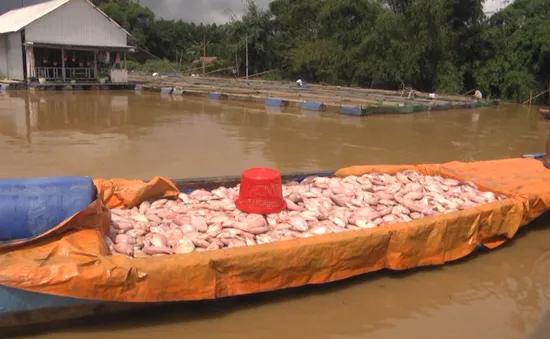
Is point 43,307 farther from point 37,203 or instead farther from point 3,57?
point 3,57

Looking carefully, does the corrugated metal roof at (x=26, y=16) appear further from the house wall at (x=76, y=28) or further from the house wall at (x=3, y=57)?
the house wall at (x=3, y=57)

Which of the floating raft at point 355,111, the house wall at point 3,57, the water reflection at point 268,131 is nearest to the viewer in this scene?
the water reflection at point 268,131

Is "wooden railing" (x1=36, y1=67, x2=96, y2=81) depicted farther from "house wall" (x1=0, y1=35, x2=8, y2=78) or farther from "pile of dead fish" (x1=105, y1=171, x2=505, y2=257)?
"pile of dead fish" (x1=105, y1=171, x2=505, y2=257)

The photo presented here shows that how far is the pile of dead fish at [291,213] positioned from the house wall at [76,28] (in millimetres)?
22940

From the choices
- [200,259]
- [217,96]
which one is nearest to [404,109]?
[217,96]

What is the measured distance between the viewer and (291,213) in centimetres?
502

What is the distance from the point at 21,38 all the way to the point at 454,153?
22957mm

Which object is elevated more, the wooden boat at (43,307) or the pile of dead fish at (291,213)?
the pile of dead fish at (291,213)

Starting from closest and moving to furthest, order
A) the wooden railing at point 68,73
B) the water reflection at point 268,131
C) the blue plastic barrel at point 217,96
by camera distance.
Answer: the water reflection at point 268,131 → the blue plastic barrel at point 217,96 → the wooden railing at point 68,73

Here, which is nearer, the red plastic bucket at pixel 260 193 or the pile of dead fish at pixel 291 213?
the pile of dead fish at pixel 291 213

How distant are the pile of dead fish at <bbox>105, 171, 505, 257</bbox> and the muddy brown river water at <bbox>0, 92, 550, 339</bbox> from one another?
55 cm

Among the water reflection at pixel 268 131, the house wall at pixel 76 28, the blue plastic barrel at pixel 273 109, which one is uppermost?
the house wall at pixel 76 28

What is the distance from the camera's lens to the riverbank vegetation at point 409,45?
80.9ft

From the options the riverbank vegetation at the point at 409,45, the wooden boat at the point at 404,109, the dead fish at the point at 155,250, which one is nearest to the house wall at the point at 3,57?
the riverbank vegetation at the point at 409,45
